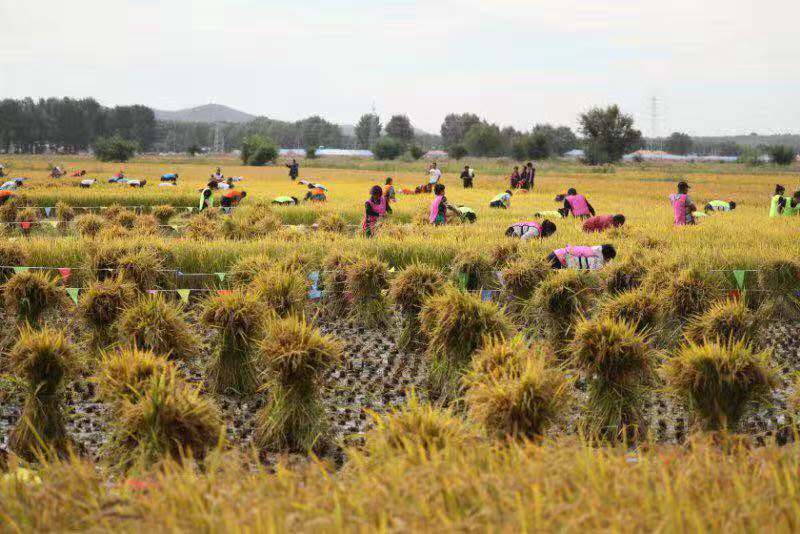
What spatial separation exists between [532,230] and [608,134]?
69.6 metres

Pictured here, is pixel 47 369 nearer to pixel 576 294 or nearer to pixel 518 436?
pixel 518 436

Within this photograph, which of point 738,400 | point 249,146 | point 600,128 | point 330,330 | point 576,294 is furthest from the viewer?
point 600,128

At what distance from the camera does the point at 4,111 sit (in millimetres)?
100562

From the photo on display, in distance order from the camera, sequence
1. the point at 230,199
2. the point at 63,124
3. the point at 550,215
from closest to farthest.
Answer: the point at 550,215
the point at 230,199
the point at 63,124

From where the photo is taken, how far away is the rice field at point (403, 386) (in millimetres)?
3475

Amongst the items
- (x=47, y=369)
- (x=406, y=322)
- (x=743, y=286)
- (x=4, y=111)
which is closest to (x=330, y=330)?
(x=406, y=322)

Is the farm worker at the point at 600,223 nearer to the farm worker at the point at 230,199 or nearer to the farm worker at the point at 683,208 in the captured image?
the farm worker at the point at 683,208

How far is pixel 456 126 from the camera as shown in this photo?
502ft

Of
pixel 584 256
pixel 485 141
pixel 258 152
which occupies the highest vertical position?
pixel 485 141

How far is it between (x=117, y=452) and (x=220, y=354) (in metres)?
2.18

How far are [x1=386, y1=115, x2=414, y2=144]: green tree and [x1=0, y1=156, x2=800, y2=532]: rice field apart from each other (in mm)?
119388

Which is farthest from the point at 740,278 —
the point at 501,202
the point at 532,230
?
the point at 501,202

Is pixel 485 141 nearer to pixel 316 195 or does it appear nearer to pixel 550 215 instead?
pixel 316 195

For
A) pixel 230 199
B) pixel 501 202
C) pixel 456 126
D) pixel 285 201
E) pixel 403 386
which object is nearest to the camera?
pixel 403 386
